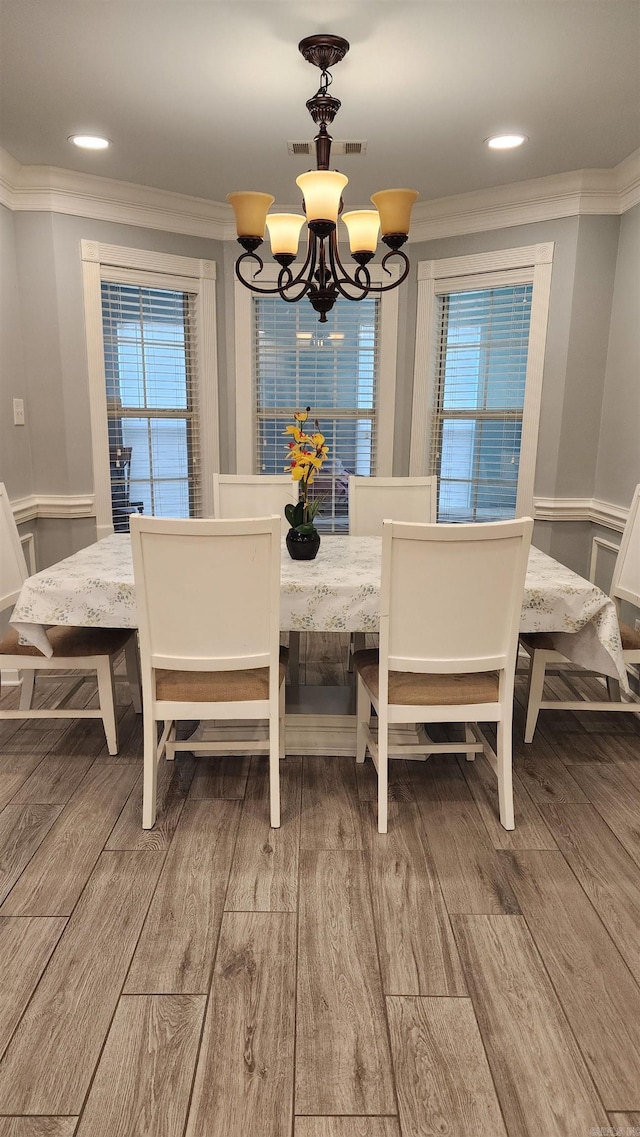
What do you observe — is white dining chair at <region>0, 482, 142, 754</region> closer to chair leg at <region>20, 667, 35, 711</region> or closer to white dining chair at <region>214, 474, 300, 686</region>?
chair leg at <region>20, 667, 35, 711</region>

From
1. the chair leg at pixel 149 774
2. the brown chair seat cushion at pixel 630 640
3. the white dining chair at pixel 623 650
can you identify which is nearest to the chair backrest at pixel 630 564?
the white dining chair at pixel 623 650

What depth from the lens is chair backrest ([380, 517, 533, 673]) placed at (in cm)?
202

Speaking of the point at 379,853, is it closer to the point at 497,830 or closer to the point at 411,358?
the point at 497,830

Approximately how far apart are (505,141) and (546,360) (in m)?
1.14

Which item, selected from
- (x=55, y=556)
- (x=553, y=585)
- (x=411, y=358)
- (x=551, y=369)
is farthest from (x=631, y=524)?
(x=55, y=556)

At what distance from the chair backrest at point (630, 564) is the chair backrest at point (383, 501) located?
0.95 m

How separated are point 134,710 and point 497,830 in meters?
1.67

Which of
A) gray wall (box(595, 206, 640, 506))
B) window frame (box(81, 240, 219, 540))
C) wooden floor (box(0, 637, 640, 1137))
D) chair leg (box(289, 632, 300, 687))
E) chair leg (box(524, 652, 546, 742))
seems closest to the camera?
wooden floor (box(0, 637, 640, 1137))

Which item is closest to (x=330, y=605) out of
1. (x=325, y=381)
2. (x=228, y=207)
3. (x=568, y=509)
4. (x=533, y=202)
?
(x=568, y=509)

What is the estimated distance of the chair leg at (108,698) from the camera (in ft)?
8.65

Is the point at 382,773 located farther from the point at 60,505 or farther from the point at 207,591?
the point at 60,505

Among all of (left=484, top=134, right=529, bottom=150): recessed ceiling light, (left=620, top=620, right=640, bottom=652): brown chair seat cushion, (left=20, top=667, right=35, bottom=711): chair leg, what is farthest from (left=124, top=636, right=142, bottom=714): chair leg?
(left=484, top=134, right=529, bottom=150): recessed ceiling light

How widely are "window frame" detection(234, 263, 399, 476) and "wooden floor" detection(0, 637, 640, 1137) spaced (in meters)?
2.35

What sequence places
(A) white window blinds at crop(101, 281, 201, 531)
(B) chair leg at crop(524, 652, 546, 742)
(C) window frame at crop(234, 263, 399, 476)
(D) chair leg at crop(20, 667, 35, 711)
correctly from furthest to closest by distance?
(C) window frame at crop(234, 263, 399, 476), (A) white window blinds at crop(101, 281, 201, 531), (D) chair leg at crop(20, 667, 35, 711), (B) chair leg at crop(524, 652, 546, 742)
